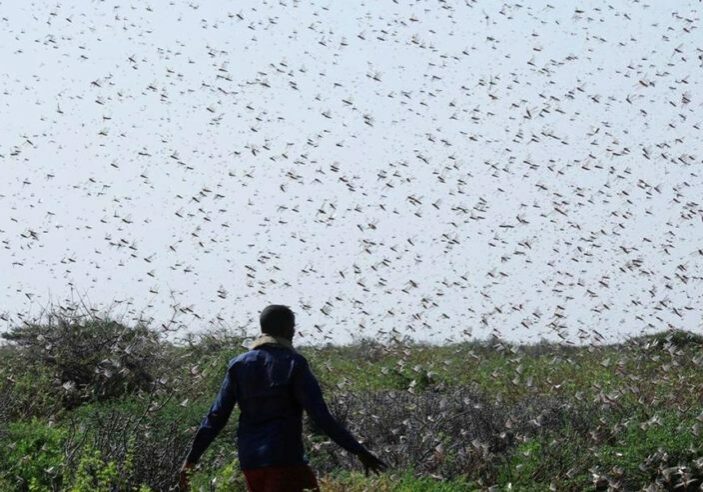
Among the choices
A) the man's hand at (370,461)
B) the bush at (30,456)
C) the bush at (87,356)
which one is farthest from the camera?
the bush at (87,356)

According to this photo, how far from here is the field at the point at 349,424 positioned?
12.4 m

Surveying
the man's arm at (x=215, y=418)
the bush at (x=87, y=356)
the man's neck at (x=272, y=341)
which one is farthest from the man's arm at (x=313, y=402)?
the bush at (x=87, y=356)

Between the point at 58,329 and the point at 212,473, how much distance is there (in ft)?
31.0

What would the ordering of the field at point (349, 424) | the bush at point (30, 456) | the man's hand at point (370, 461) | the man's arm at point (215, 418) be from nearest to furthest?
1. the man's hand at point (370, 461)
2. the man's arm at point (215, 418)
3. the field at point (349, 424)
4. the bush at point (30, 456)

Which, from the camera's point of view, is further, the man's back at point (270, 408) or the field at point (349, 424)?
the field at point (349, 424)

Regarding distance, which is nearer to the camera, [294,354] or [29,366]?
[294,354]

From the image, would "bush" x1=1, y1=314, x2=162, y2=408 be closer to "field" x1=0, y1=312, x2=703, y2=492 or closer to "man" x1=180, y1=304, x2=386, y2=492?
"field" x1=0, y1=312, x2=703, y2=492

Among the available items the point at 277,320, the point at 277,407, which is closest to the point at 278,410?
the point at 277,407

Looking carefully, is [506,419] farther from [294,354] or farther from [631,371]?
[631,371]

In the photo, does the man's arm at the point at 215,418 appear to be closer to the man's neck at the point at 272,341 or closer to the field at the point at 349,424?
the man's neck at the point at 272,341

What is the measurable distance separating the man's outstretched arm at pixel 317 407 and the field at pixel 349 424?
172 centimetres

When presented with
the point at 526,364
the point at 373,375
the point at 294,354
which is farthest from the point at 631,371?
the point at 294,354

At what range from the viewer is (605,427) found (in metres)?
15.9

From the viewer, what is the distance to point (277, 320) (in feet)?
28.1
